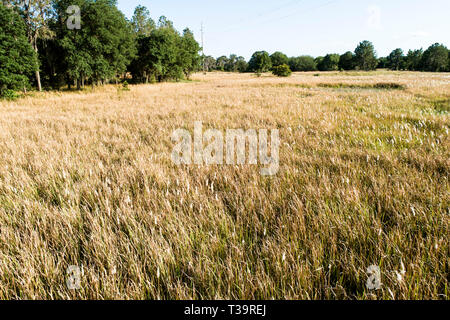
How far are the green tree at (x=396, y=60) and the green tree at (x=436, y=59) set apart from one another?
17974 mm

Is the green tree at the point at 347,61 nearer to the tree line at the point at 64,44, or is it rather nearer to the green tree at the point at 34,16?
the tree line at the point at 64,44

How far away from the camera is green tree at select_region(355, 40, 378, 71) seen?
111 meters

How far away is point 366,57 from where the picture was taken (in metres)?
110

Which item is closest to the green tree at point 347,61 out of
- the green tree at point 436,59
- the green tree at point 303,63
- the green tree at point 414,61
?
the green tree at point 303,63

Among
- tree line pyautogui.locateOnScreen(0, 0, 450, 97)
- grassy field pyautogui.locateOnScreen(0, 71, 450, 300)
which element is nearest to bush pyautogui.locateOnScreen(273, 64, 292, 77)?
tree line pyautogui.locateOnScreen(0, 0, 450, 97)

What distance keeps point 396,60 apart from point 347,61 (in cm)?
3493

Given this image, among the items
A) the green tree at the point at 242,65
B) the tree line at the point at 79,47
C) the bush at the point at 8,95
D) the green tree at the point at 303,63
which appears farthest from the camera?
the green tree at the point at 242,65

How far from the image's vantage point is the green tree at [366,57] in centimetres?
11094

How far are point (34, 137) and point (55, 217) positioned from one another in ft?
15.6

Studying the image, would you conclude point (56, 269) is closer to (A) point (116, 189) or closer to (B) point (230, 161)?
(A) point (116, 189)

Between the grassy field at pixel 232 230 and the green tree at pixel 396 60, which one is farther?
the green tree at pixel 396 60

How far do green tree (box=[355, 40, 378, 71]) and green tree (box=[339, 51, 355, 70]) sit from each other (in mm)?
2295

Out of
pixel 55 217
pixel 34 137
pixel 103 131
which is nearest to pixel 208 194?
pixel 55 217

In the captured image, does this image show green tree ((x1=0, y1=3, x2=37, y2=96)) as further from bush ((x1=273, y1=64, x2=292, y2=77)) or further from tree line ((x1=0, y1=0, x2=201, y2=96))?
bush ((x1=273, y1=64, x2=292, y2=77))
